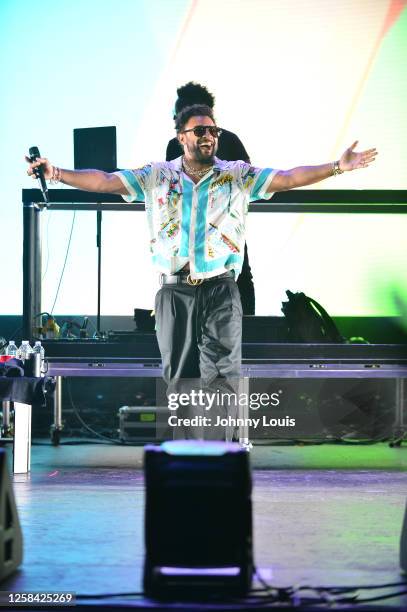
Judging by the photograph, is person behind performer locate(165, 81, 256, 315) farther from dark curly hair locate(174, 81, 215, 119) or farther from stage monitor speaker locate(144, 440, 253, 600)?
stage monitor speaker locate(144, 440, 253, 600)

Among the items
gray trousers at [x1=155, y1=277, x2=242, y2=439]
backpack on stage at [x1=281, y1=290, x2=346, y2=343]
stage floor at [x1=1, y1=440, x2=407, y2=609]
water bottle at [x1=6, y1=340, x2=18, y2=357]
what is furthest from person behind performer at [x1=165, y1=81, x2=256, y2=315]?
gray trousers at [x1=155, y1=277, x2=242, y2=439]

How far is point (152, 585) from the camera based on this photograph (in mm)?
2180

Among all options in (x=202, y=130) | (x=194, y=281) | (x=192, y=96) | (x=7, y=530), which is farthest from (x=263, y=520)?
(x=192, y=96)

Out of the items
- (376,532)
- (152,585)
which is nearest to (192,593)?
(152,585)

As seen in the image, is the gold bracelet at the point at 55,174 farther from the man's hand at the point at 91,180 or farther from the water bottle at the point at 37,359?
the water bottle at the point at 37,359

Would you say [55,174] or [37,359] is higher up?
[55,174]

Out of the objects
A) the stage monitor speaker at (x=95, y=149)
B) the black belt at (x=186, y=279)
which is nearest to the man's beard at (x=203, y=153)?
the black belt at (x=186, y=279)

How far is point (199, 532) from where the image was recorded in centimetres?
217

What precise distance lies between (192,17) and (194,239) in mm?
3263

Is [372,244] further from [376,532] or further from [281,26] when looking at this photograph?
[376,532]

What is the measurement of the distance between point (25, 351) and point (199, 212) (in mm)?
1487

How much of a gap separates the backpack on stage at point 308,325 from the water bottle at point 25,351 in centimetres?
143

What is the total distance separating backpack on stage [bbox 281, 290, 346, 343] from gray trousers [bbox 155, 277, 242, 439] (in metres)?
1.45

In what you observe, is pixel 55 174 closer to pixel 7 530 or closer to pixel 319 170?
pixel 319 170
